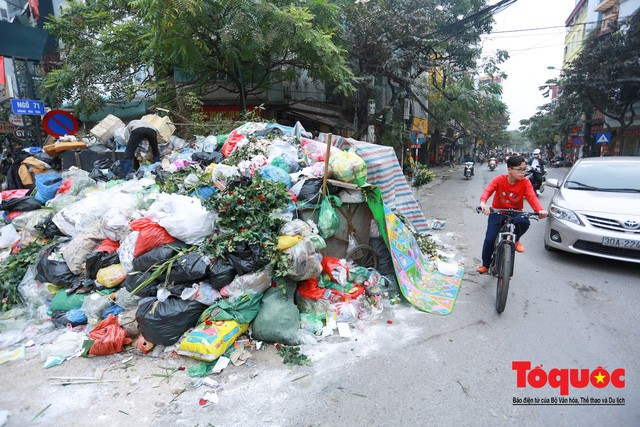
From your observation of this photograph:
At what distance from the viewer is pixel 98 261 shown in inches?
153

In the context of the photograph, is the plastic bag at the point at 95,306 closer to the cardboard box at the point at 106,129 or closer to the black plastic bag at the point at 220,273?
the black plastic bag at the point at 220,273

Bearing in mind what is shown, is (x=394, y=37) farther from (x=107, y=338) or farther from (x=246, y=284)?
(x=107, y=338)

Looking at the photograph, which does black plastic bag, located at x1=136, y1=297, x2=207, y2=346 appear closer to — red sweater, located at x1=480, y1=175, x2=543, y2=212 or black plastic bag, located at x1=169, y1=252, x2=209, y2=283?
black plastic bag, located at x1=169, y1=252, x2=209, y2=283

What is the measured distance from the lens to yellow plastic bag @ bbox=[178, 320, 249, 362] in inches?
116

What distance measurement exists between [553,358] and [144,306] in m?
3.54

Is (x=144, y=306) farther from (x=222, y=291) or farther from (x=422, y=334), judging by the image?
(x=422, y=334)

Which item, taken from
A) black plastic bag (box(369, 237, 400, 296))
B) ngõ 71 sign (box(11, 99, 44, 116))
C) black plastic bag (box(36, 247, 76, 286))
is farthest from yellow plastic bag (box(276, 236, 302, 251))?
ngõ 71 sign (box(11, 99, 44, 116))

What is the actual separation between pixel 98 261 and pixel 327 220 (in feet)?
8.24

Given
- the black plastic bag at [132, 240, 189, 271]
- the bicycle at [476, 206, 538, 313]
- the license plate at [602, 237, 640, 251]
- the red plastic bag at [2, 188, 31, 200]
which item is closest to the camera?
the black plastic bag at [132, 240, 189, 271]

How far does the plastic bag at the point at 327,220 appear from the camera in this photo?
409cm

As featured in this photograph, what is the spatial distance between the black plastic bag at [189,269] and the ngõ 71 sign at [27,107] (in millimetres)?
8289

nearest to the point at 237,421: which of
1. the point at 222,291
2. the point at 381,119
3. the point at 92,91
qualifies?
the point at 222,291

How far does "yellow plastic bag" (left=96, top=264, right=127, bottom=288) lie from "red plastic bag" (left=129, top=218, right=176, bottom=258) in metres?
0.36

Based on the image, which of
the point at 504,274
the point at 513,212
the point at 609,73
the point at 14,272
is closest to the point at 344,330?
the point at 504,274
